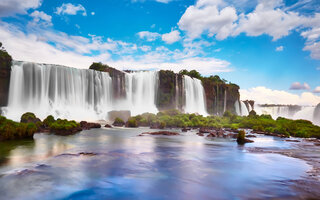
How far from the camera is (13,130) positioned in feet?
40.9

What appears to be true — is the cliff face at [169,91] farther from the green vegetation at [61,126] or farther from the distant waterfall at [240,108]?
the green vegetation at [61,126]

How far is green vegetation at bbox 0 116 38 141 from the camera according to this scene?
12048 millimetres

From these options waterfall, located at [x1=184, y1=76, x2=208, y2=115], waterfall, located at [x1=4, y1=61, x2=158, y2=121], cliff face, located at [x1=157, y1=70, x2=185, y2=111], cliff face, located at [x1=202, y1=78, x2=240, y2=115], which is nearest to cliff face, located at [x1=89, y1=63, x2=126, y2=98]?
waterfall, located at [x1=4, y1=61, x2=158, y2=121]

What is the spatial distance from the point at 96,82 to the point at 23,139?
28.8 meters

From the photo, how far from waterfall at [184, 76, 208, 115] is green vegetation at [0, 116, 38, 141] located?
4397 centimetres

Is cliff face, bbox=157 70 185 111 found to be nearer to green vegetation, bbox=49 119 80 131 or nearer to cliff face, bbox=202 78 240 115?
cliff face, bbox=202 78 240 115

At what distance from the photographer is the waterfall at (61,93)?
32156 mm

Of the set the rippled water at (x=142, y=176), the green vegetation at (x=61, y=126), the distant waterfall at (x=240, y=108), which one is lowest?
the rippled water at (x=142, y=176)

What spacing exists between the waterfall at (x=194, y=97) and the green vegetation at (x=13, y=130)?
144 ft

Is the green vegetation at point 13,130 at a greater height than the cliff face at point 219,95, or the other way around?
the cliff face at point 219,95

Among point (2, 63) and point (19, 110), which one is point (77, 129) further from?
point (2, 63)

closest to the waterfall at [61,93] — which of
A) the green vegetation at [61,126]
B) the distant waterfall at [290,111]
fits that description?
the green vegetation at [61,126]

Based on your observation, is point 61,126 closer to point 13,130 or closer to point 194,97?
point 13,130

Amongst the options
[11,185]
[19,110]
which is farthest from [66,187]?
[19,110]
